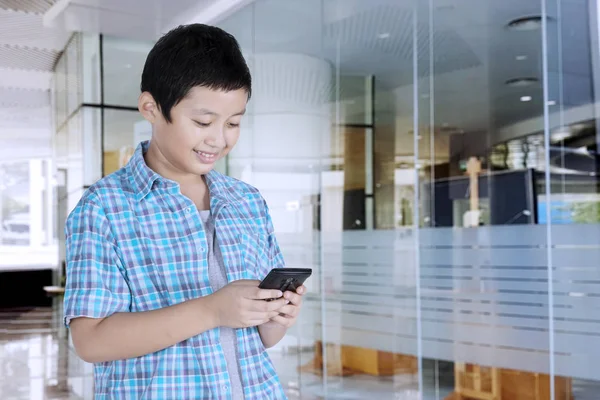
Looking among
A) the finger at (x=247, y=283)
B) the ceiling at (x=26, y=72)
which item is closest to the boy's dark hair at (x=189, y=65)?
the finger at (x=247, y=283)

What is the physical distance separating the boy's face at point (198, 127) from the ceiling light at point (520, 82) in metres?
3.40

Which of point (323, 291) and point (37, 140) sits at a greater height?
point (37, 140)

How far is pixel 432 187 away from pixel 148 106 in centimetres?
395

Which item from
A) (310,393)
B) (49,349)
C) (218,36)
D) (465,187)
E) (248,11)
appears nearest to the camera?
(218,36)

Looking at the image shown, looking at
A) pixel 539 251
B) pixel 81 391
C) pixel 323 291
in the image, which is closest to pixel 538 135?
pixel 539 251

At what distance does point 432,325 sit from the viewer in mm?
4848

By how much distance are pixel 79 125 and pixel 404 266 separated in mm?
5724

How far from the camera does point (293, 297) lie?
1.07m

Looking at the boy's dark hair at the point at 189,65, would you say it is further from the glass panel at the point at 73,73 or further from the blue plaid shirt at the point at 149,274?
the glass panel at the point at 73,73

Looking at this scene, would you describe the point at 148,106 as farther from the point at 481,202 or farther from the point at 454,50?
the point at 454,50

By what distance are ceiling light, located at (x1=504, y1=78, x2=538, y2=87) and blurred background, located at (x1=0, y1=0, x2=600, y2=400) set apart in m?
0.02

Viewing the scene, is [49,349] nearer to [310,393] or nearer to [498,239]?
[310,393]

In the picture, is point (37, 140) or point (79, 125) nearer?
point (79, 125)

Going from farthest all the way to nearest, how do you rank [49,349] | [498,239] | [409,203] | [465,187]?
[49,349], [409,203], [465,187], [498,239]
